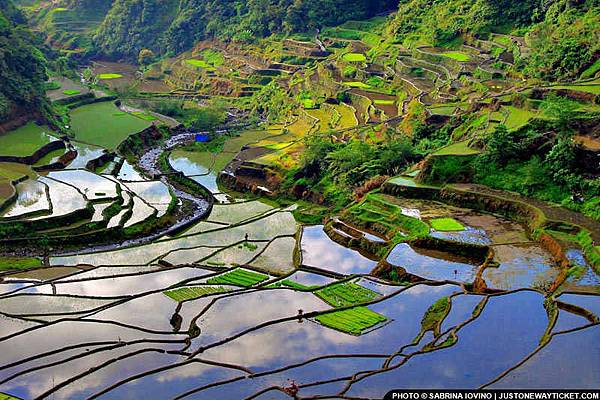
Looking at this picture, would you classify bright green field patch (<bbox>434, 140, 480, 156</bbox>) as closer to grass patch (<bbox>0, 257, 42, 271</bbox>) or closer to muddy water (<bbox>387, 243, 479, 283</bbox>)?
muddy water (<bbox>387, 243, 479, 283</bbox>)

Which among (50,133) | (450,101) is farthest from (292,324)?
(50,133)

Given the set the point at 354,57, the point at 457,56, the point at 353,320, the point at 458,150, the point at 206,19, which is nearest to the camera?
the point at 353,320

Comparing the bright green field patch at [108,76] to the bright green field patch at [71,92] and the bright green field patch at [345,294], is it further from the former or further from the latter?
the bright green field patch at [345,294]

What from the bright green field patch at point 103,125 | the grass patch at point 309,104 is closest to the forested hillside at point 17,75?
the bright green field patch at point 103,125

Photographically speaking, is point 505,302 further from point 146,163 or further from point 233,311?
point 146,163

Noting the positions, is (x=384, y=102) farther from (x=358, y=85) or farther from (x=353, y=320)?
(x=353, y=320)

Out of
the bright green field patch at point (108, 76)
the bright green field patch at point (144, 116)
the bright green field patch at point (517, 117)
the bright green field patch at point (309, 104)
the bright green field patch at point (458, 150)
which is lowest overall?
the bright green field patch at point (108, 76)

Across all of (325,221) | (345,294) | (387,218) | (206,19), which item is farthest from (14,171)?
(206,19)

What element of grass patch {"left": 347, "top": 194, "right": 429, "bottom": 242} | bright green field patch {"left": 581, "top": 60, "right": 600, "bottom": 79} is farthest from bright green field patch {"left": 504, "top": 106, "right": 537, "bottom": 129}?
grass patch {"left": 347, "top": 194, "right": 429, "bottom": 242}
